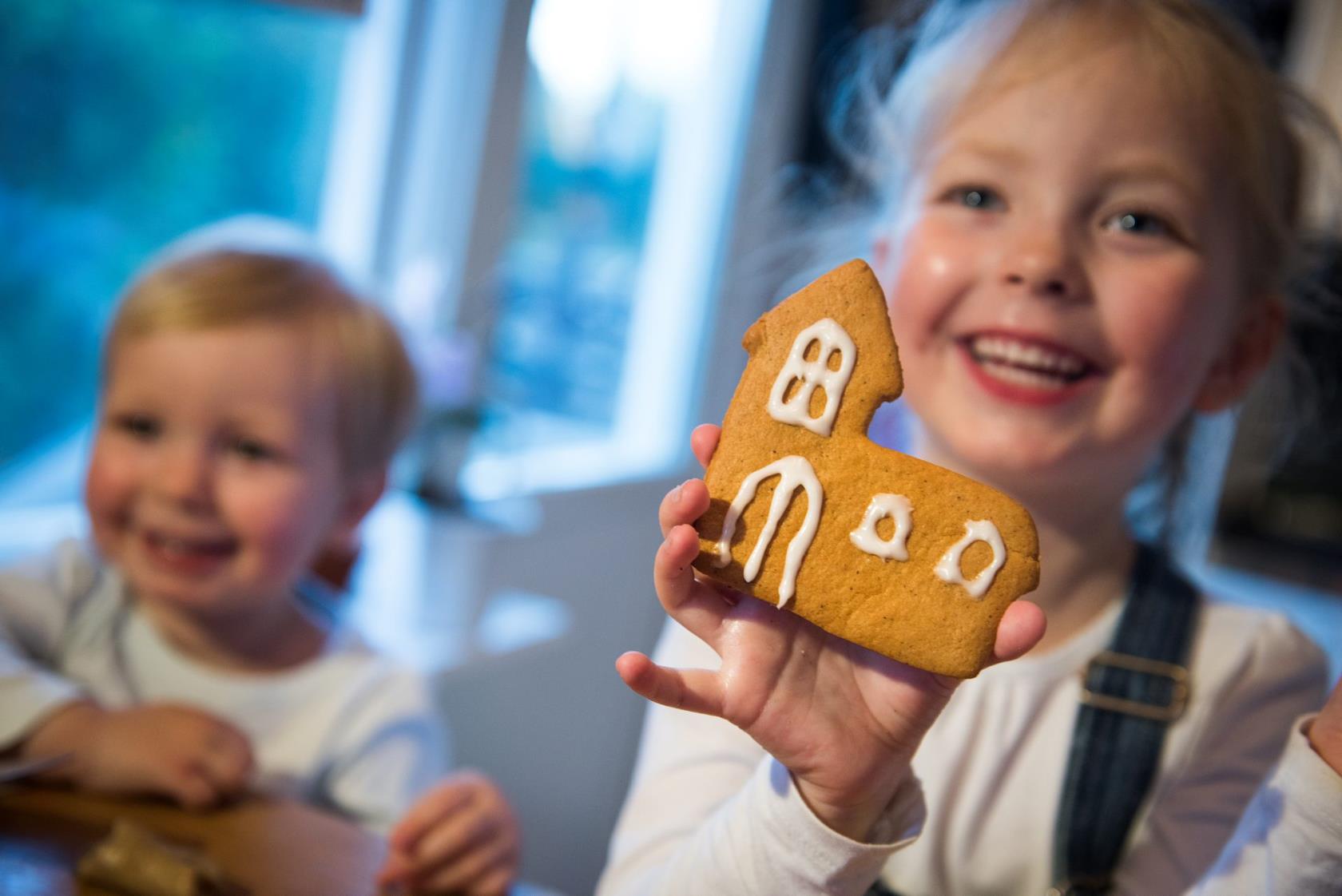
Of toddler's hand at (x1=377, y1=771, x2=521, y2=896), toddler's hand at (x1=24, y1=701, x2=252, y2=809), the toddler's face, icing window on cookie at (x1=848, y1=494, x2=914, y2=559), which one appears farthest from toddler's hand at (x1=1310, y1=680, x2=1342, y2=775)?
the toddler's face

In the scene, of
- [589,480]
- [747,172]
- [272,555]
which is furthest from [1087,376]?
[747,172]

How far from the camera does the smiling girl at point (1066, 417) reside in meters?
0.61

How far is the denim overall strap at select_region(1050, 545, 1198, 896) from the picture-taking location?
63 cm

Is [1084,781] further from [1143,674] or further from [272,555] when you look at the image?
[272,555]

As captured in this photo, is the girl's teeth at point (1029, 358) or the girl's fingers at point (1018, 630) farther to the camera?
the girl's teeth at point (1029, 358)

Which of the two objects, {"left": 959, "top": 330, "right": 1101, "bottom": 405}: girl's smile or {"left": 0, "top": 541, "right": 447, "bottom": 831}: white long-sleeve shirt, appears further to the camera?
{"left": 0, "top": 541, "right": 447, "bottom": 831}: white long-sleeve shirt

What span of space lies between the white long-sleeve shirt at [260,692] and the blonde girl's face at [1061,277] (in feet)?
1.91

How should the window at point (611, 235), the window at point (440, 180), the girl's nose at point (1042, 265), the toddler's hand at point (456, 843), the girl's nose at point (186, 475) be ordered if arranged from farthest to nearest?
the window at point (611, 235) < the window at point (440, 180) < the girl's nose at point (186, 475) < the toddler's hand at point (456, 843) < the girl's nose at point (1042, 265)

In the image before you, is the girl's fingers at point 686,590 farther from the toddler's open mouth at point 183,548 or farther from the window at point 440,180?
the window at point 440,180

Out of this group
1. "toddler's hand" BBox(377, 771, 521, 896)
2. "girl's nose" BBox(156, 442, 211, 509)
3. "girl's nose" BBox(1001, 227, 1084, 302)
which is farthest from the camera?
"girl's nose" BBox(156, 442, 211, 509)

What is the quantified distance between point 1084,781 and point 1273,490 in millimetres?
2005

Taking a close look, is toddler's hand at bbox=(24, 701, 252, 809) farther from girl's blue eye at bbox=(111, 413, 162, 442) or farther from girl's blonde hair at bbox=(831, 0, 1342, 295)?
girl's blonde hair at bbox=(831, 0, 1342, 295)

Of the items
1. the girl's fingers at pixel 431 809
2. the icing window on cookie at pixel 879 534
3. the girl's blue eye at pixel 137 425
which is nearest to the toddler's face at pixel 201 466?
the girl's blue eye at pixel 137 425

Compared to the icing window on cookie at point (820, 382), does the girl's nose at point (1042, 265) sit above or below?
above
